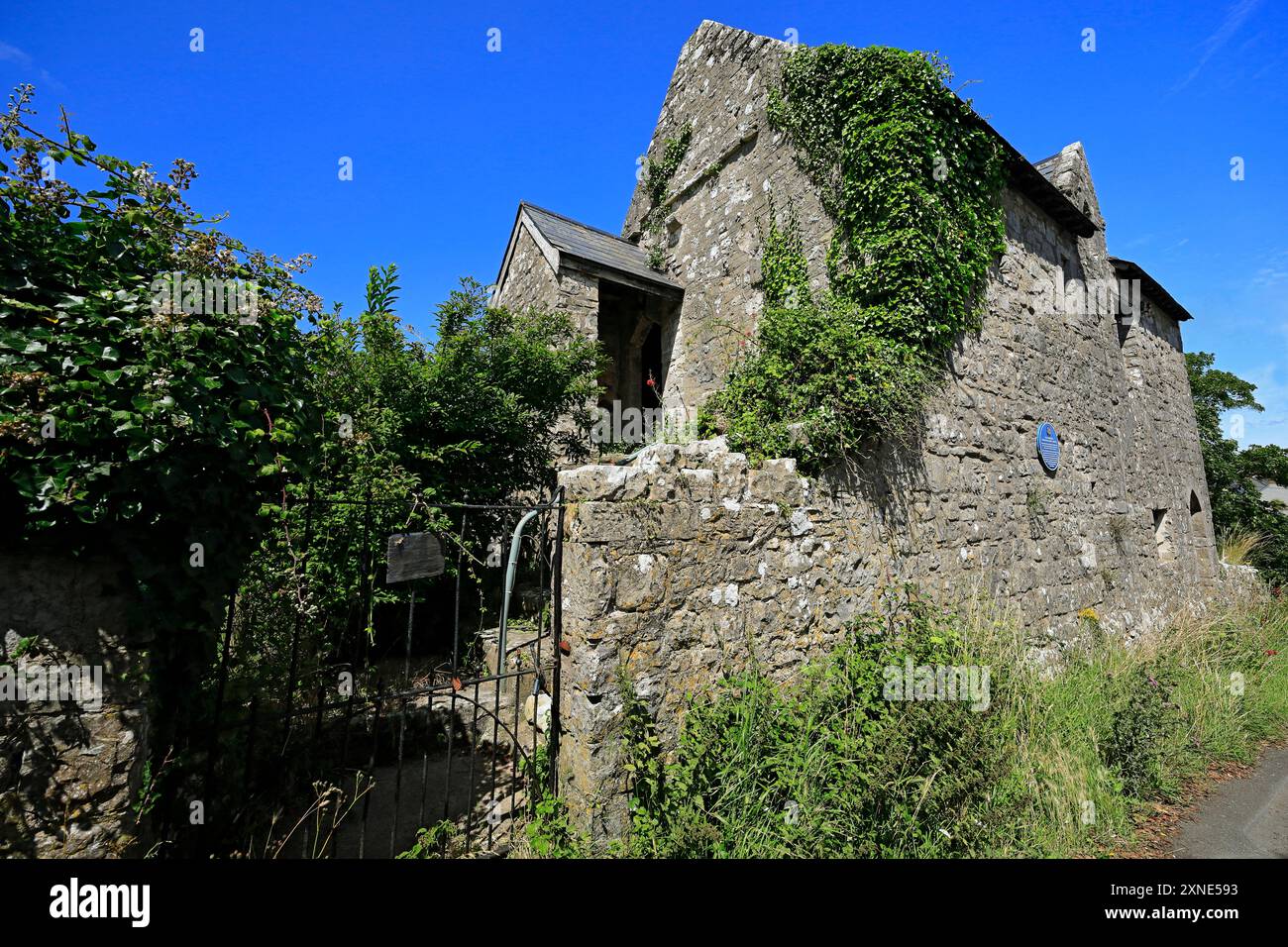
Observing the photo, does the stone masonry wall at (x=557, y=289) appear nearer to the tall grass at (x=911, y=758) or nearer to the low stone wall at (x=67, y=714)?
the tall grass at (x=911, y=758)

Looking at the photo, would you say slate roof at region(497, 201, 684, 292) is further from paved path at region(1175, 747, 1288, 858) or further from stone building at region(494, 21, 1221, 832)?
paved path at region(1175, 747, 1288, 858)

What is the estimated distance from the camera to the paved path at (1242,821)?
3.73m

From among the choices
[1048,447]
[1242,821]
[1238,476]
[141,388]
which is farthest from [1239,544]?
[141,388]

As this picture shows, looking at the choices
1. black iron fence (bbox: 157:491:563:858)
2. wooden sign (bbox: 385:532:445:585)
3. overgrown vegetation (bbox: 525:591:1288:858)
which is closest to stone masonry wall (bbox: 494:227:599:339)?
black iron fence (bbox: 157:491:563:858)

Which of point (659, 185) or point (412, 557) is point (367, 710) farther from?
point (659, 185)

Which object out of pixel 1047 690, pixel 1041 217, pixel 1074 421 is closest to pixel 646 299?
pixel 1041 217

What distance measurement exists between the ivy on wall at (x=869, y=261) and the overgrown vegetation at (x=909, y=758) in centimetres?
184

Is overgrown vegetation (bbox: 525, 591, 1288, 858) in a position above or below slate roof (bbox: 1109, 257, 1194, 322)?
below

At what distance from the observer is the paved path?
12.2 feet

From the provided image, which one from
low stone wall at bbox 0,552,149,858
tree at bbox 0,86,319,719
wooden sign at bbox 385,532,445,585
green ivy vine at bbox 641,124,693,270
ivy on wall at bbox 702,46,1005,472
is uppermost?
green ivy vine at bbox 641,124,693,270

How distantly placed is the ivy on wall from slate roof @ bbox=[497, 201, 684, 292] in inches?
94.3

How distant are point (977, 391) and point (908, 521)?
7.06 feet

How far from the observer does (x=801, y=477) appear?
14.6ft
